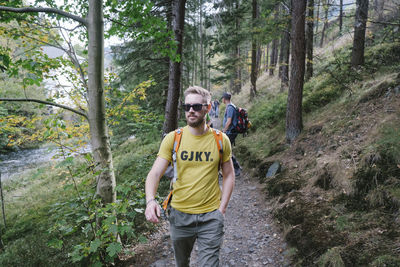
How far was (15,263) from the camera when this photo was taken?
5.12 m

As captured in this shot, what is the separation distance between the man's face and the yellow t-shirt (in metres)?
0.17

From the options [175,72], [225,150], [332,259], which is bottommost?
[332,259]

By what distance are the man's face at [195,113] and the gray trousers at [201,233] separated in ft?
3.19

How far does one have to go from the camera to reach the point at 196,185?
7.83 feet

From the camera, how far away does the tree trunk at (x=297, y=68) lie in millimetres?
7258

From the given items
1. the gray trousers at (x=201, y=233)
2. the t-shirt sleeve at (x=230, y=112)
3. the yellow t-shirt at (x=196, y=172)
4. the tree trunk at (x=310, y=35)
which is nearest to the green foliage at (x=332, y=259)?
the gray trousers at (x=201, y=233)

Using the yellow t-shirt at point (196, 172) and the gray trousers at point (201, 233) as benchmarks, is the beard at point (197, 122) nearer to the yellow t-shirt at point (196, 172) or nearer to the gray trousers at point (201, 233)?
the yellow t-shirt at point (196, 172)

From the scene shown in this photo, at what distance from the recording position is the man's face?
236cm

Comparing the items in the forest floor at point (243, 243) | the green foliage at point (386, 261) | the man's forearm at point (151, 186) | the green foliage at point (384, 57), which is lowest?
the forest floor at point (243, 243)

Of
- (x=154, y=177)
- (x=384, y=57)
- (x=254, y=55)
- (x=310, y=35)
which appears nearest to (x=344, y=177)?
(x=154, y=177)

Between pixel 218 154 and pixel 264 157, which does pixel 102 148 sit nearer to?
pixel 218 154

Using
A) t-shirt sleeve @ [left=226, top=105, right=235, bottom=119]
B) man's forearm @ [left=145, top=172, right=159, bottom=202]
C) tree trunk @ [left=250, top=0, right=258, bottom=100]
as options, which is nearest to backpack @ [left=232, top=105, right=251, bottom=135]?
t-shirt sleeve @ [left=226, top=105, right=235, bottom=119]

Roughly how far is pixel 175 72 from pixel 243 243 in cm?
527

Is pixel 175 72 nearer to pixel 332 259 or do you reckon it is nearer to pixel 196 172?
pixel 196 172
